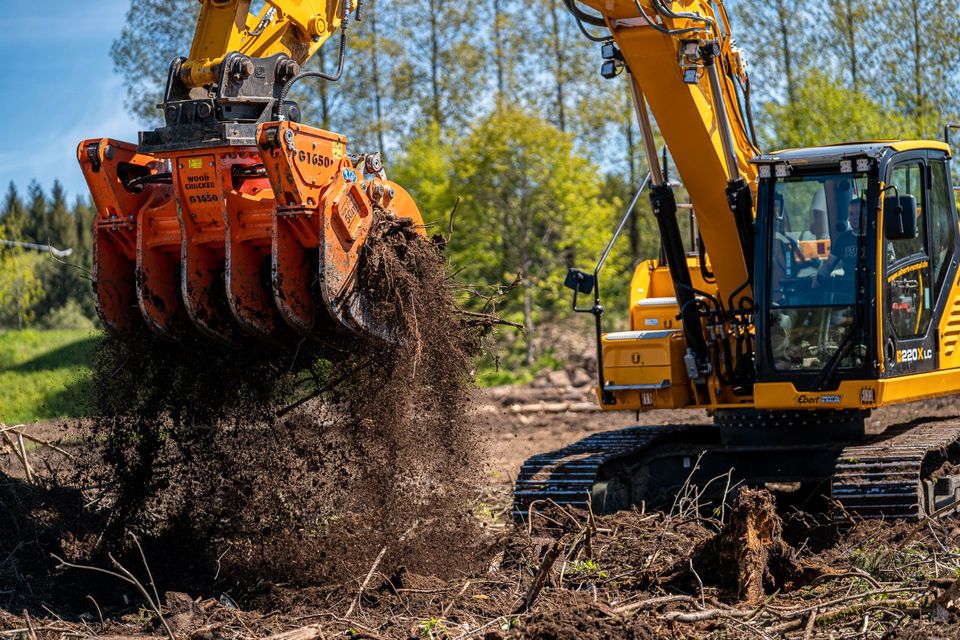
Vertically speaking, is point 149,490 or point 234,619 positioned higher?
point 149,490

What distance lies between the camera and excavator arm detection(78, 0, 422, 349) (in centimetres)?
602

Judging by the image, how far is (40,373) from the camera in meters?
20.9

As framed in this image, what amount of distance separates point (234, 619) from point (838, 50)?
67.6 ft

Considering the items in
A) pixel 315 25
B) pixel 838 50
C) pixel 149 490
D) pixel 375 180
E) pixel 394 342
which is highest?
Result: pixel 838 50

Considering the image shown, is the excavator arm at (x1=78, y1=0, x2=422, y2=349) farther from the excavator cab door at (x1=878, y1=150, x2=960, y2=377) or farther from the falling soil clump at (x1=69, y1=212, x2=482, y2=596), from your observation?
the excavator cab door at (x1=878, y1=150, x2=960, y2=377)

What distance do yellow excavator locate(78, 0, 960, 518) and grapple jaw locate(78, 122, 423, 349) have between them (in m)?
0.01

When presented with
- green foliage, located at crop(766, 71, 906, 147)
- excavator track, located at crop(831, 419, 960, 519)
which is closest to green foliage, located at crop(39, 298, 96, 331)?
green foliage, located at crop(766, 71, 906, 147)

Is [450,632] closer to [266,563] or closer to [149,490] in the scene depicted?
[266,563]

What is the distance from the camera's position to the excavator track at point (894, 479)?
22.7ft

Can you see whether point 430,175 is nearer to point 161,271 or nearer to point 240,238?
point 161,271

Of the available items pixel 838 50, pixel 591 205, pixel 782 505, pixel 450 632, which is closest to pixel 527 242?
pixel 591 205

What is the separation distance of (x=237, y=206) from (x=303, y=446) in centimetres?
145

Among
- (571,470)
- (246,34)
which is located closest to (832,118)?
(571,470)

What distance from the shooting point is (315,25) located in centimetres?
685
